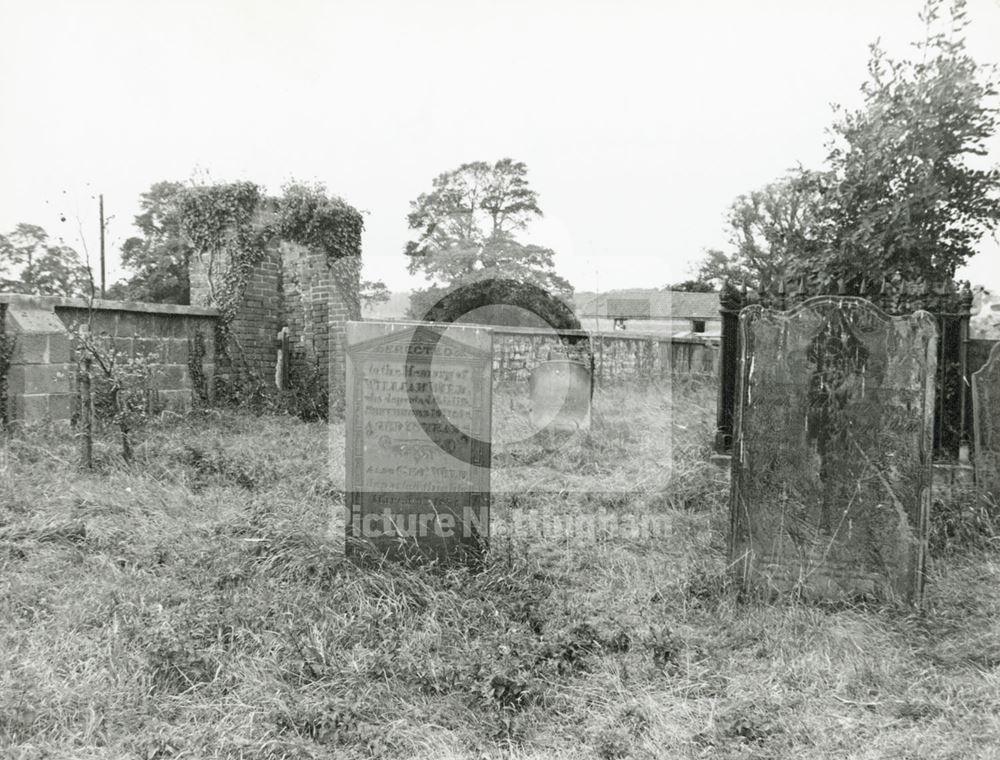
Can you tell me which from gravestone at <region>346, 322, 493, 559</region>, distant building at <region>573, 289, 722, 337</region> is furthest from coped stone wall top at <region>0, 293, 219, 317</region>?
distant building at <region>573, 289, 722, 337</region>

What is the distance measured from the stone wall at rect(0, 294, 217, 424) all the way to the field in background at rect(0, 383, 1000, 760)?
2.61m

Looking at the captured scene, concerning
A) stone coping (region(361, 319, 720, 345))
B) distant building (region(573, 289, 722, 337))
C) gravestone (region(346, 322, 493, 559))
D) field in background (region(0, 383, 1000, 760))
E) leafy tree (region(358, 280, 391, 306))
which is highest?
distant building (region(573, 289, 722, 337))

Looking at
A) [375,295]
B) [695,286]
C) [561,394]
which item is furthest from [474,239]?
[695,286]

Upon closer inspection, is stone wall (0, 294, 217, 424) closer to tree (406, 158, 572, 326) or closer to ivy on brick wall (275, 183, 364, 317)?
ivy on brick wall (275, 183, 364, 317)

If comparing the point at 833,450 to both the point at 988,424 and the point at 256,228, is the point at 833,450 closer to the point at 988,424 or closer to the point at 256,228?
the point at 988,424

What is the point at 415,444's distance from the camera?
4.01 m

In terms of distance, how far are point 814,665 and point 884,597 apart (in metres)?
0.94

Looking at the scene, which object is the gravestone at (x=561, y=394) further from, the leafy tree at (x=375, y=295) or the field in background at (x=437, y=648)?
the leafy tree at (x=375, y=295)

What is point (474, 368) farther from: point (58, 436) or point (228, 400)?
point (228, 400)

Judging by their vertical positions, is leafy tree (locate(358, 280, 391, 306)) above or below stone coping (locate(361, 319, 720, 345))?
above

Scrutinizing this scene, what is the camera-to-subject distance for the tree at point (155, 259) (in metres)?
28.3

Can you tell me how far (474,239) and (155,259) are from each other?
48.2ft

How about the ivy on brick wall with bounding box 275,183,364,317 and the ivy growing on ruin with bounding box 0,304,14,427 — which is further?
the ivy on brick wall with bounding box 275,183,364,317

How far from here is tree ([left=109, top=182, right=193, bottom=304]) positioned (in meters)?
28.3
